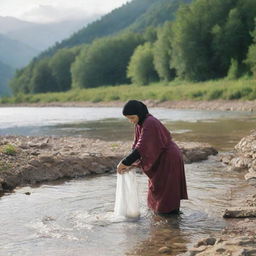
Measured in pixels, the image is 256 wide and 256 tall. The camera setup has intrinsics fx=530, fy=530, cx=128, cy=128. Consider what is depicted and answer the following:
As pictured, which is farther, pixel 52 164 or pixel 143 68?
pixel 143 68

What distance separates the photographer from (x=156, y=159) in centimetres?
1014

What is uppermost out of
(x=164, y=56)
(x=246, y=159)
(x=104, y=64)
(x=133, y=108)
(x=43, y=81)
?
(x=104, y=64)

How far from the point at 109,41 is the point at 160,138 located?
125 metres

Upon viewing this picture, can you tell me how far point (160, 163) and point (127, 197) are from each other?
92cm

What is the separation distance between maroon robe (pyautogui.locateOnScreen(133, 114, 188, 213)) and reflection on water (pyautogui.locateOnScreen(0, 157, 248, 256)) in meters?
0.38

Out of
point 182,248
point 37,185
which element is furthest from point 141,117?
point 37,185

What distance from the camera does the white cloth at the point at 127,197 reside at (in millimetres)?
10273

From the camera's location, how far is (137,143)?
33.3 ft

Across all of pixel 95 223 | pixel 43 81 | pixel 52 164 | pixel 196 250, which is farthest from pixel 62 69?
pixel 196 250

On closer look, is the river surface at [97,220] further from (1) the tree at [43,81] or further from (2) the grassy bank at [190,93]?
(1) the tree at [43,81]

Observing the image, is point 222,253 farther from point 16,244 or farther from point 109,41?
point 109,41

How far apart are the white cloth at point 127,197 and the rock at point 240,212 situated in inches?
68.0

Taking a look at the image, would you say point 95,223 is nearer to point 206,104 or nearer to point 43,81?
point 206,104

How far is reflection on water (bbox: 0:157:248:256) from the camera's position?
27.9ft
